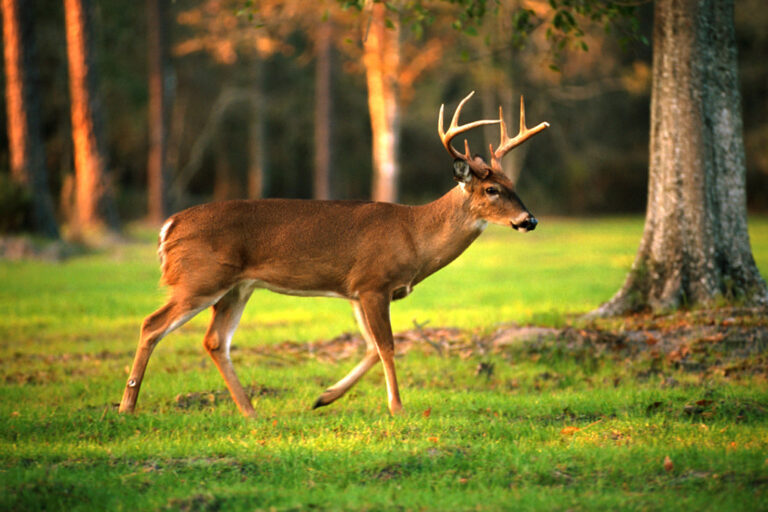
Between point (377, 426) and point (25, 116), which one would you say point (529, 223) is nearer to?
point (377, 426)

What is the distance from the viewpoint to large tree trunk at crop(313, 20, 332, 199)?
28.6 m

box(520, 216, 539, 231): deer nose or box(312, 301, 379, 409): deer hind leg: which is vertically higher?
box(520, 216, 539, 231): deer nose

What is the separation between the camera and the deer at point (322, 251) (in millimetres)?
7004

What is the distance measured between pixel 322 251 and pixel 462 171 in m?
1.19

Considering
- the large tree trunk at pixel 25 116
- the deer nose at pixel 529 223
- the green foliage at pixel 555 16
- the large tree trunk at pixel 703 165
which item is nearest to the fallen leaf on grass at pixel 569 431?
the deer nose at pixel 529 223

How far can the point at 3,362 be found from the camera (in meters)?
9.34

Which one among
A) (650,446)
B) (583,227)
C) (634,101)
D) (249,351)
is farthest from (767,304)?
(634,101)

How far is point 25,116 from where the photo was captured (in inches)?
834

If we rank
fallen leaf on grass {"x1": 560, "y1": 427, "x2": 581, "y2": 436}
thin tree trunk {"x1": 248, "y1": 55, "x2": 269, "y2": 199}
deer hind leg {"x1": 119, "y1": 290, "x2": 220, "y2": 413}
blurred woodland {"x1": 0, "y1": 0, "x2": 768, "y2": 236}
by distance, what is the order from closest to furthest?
1. fallen leaf on grass {"x1": 560, "y1": 427, "x2": 581, "y2": 436}
2. deer hind leg {"x1": 119, "y1": 290, "x2": 220, "y2": 413}
3. blurred woodland {"x1": 0, "y1": 0, "x2": 768, "y2": 236}
4. thin tree trunk {"x1": 248, "y1": 55, "x2": 269, "y2": 199}

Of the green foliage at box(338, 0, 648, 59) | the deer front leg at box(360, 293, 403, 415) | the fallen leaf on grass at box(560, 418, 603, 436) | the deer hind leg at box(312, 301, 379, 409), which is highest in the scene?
the green foliage at box(338, 0, 648, 59)

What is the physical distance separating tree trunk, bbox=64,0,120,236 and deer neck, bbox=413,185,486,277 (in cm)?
1688

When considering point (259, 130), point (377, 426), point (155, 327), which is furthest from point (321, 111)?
point (377, 426)

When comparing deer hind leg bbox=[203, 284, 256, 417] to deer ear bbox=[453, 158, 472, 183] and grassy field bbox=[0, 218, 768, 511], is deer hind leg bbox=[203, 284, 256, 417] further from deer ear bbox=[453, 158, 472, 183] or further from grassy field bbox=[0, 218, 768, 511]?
deer ear bbox=[453, 158, 472, 183]

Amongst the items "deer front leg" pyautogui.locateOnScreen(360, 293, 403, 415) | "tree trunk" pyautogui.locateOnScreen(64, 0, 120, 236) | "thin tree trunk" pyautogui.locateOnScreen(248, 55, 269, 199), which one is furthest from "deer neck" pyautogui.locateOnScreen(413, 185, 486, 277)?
"thin tree trunk" pyautogui.locateOnScreen(248, 55, 269, 199)
